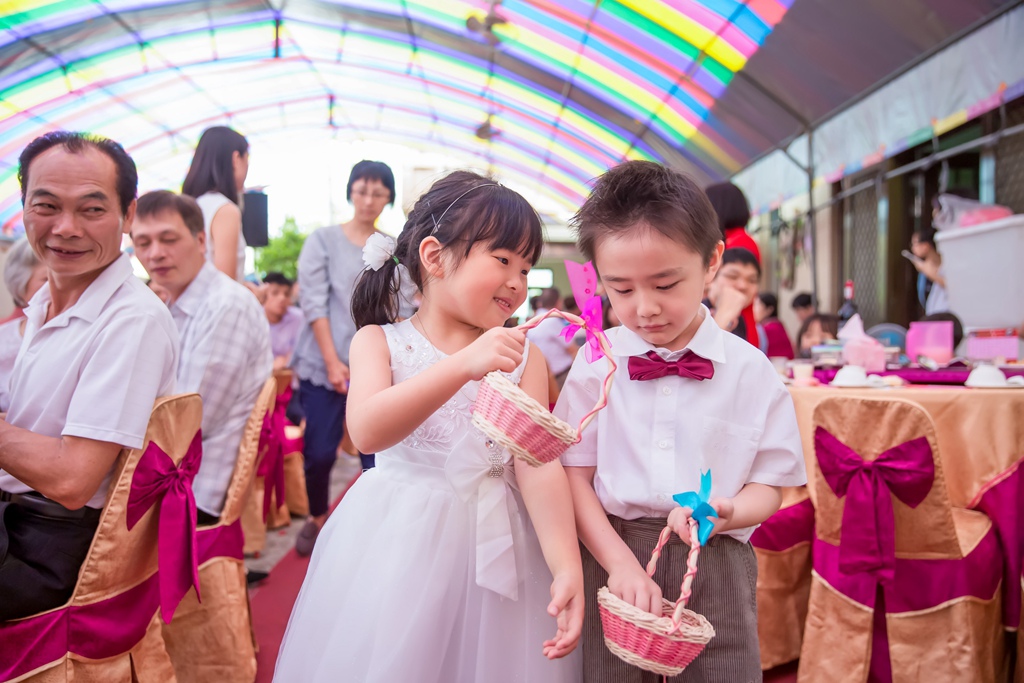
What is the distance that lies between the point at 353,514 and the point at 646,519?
1.97ft

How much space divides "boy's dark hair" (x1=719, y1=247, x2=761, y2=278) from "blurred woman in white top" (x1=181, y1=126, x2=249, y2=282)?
6.61ft

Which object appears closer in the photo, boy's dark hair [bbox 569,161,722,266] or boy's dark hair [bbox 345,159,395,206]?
boy's dark hair [bbox 569,161,722,266]

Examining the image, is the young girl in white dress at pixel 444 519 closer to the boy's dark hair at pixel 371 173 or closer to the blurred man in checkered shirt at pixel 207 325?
the blurred man in checkered shirt at pixel 207 325

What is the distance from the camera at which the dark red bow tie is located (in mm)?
1408

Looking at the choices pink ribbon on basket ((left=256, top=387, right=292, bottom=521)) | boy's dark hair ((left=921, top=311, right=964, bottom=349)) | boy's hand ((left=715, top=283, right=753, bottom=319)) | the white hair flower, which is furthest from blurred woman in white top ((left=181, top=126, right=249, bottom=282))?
boy's dark hair ((left=921, top=311, right=964, bottom=349))

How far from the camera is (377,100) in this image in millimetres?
14266

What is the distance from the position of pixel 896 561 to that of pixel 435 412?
1544mm

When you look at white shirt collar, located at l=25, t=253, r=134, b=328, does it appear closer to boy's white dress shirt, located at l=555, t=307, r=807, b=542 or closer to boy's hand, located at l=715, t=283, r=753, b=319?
boy's white dress shirt, located at l=555, t=307, r=807, b=542

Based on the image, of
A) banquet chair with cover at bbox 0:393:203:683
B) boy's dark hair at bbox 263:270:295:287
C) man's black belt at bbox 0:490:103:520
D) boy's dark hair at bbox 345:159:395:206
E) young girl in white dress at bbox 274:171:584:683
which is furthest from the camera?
boy's dark hair at bbox 263:270:295:287

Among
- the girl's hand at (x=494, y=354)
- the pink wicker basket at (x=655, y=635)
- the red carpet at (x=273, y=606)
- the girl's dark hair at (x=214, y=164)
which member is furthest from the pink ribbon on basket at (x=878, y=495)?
the girl's dark hair at (x=214, y=164)

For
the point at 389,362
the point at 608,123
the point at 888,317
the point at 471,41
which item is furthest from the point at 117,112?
the point at 389,362

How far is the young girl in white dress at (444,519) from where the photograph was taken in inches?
50.3

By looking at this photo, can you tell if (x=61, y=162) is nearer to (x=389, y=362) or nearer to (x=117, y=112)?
(x=389, y=362)

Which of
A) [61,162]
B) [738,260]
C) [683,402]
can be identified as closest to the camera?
[683,402]
